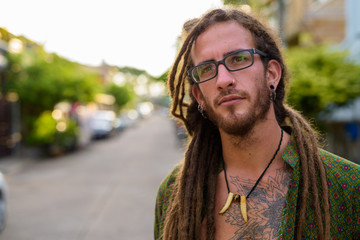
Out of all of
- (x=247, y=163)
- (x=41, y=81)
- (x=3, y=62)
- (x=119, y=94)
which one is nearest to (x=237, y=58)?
(x=247, y=163)

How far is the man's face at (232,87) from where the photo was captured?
178cm

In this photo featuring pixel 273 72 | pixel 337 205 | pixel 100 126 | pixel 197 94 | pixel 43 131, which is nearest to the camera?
pixel 337 205

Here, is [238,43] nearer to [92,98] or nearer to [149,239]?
[149,239]

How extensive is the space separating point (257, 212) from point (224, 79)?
65 cm

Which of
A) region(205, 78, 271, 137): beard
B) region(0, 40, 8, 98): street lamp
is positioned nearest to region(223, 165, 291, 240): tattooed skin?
region(205, 78, 271, 137): beard

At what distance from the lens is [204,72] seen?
194 cm

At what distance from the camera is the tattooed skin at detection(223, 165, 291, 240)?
1.66 meters

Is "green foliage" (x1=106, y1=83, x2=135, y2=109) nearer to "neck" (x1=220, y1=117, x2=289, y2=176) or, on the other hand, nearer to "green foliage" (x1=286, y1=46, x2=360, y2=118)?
"green foliage" (x1=286, y1=46, x2=360, y2=118)

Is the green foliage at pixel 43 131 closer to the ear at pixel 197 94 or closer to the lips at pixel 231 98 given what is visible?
the ear at pixel 197 94

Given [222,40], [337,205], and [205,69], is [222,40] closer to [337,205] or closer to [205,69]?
[205,69]

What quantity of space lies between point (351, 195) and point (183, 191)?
78 centimetres

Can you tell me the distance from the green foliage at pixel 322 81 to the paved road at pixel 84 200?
362cm

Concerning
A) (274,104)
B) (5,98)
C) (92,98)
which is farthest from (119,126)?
(274,104)

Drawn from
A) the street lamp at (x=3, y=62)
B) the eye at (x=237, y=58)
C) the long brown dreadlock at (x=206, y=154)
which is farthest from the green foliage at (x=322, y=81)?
the street lamp at (x=3, y=62)
